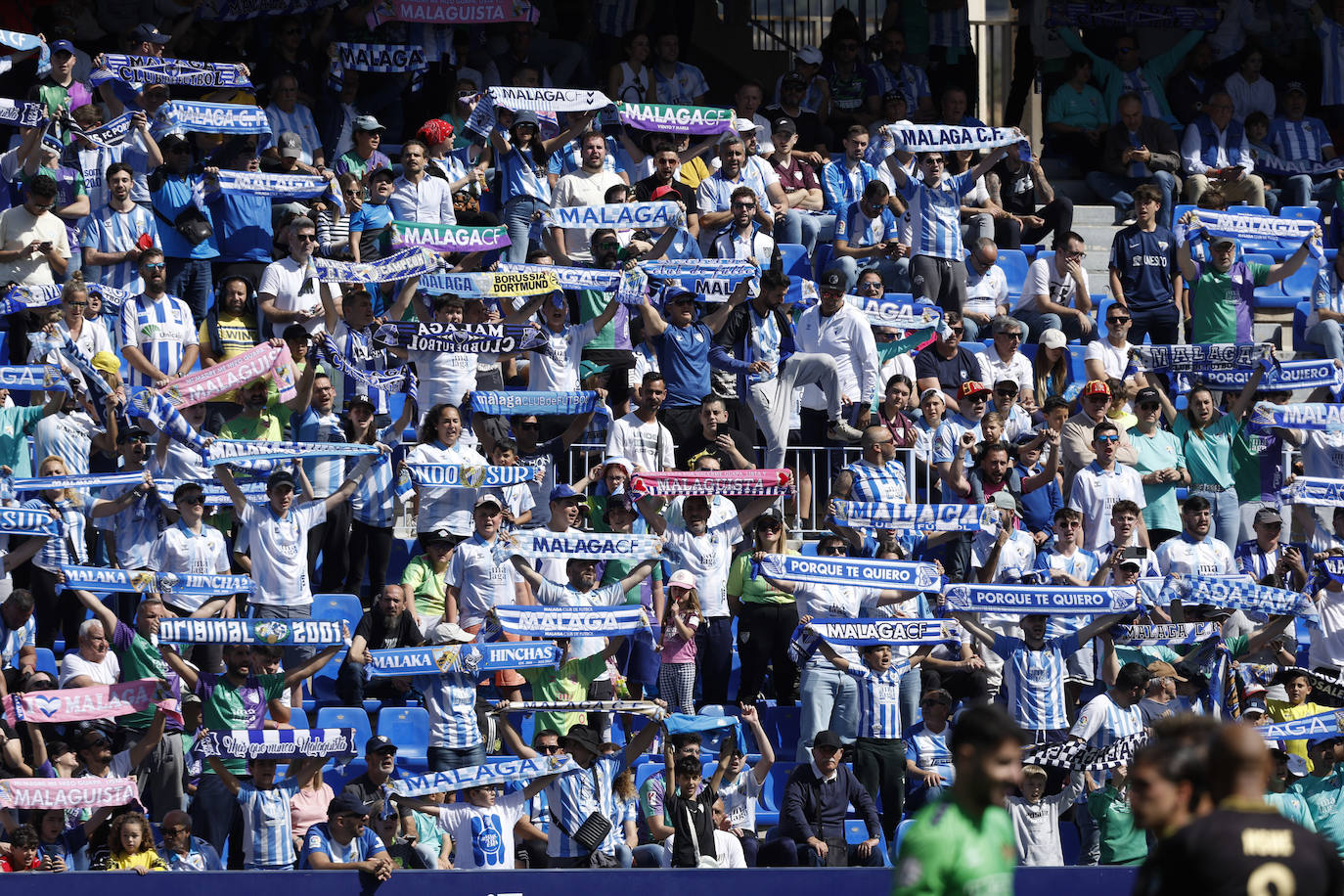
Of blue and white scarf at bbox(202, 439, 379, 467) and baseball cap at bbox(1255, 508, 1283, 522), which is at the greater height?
blue and white scarf at bbox(202, 439, 379, 467)

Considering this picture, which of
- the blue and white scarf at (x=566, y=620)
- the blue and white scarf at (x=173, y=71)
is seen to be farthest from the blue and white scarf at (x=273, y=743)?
the blue and white scarf at (x=173, y=71)

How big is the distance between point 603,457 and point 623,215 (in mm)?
2422

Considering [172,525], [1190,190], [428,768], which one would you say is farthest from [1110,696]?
[1190,190]

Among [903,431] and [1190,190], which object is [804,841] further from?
[1190,190]

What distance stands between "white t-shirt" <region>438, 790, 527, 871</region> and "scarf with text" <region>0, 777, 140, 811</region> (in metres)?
1.93

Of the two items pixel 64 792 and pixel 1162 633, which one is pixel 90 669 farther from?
pixel 1162 633

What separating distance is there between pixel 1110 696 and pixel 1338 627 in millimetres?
2229

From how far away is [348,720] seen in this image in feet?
48.0

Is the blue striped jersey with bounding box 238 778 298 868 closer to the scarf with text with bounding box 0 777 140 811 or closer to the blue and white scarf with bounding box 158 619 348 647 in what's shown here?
the scarf with text with bounding box 0 777 140 811

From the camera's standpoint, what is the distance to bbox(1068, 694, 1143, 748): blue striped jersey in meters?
14.4

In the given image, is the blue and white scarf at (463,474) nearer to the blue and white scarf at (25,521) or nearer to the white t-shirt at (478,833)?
the blue and white scarf at (25,521)

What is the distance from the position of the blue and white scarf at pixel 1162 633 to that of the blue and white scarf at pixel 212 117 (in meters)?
8.28

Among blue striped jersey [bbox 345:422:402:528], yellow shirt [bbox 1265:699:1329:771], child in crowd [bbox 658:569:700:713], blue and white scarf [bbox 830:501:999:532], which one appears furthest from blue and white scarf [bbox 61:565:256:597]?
yellow shirt [bbox 1265:699:1329:771]

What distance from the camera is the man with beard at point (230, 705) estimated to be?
13492mm
